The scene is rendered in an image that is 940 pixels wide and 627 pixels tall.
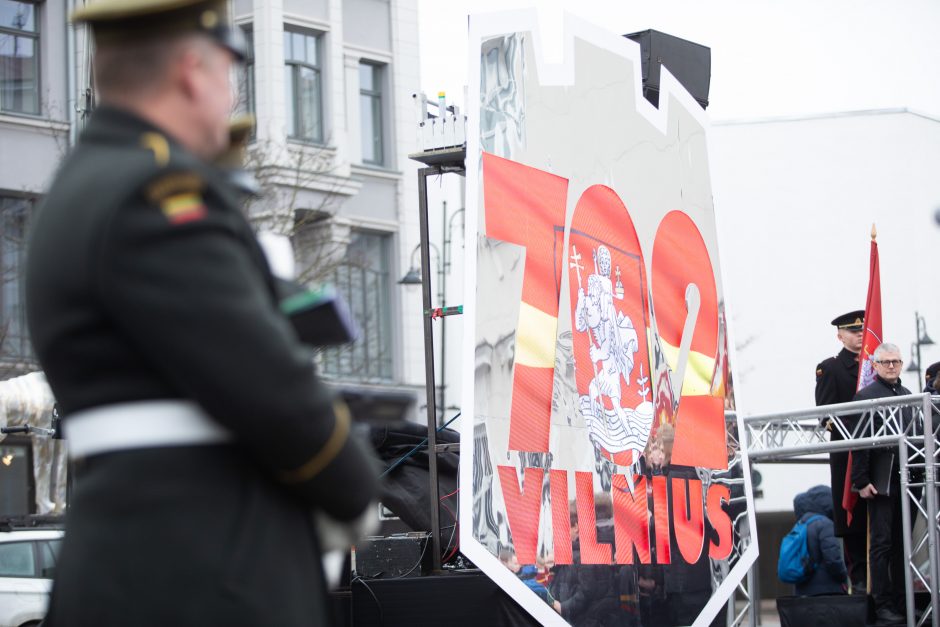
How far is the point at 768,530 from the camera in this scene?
98.2 ft

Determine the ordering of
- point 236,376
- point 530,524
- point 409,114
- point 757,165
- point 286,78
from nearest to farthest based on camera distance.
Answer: point 236,376, point 530,524, point 286,78, point 409,114, point 757,165

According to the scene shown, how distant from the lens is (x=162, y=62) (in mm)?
2229

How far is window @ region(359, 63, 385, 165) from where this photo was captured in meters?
28.8

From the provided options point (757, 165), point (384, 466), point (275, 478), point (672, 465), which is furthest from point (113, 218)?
point (757, 165)

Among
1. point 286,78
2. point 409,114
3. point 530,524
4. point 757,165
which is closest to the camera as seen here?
point 530,524

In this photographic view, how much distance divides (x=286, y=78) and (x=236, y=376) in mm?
25429

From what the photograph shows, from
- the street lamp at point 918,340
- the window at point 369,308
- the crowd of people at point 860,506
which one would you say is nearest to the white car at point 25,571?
the crowd of people at point 860,506

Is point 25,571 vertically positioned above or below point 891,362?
below

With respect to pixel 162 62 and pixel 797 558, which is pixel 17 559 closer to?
pixel 797 558

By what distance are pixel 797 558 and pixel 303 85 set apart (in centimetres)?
1793

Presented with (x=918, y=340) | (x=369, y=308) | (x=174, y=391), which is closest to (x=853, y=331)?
(x=174, y=391)

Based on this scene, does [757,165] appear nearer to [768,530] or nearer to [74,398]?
[768,530]

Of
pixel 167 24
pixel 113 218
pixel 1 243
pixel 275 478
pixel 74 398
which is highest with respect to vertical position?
pixel 1 243

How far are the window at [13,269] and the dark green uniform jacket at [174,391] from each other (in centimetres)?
1944
